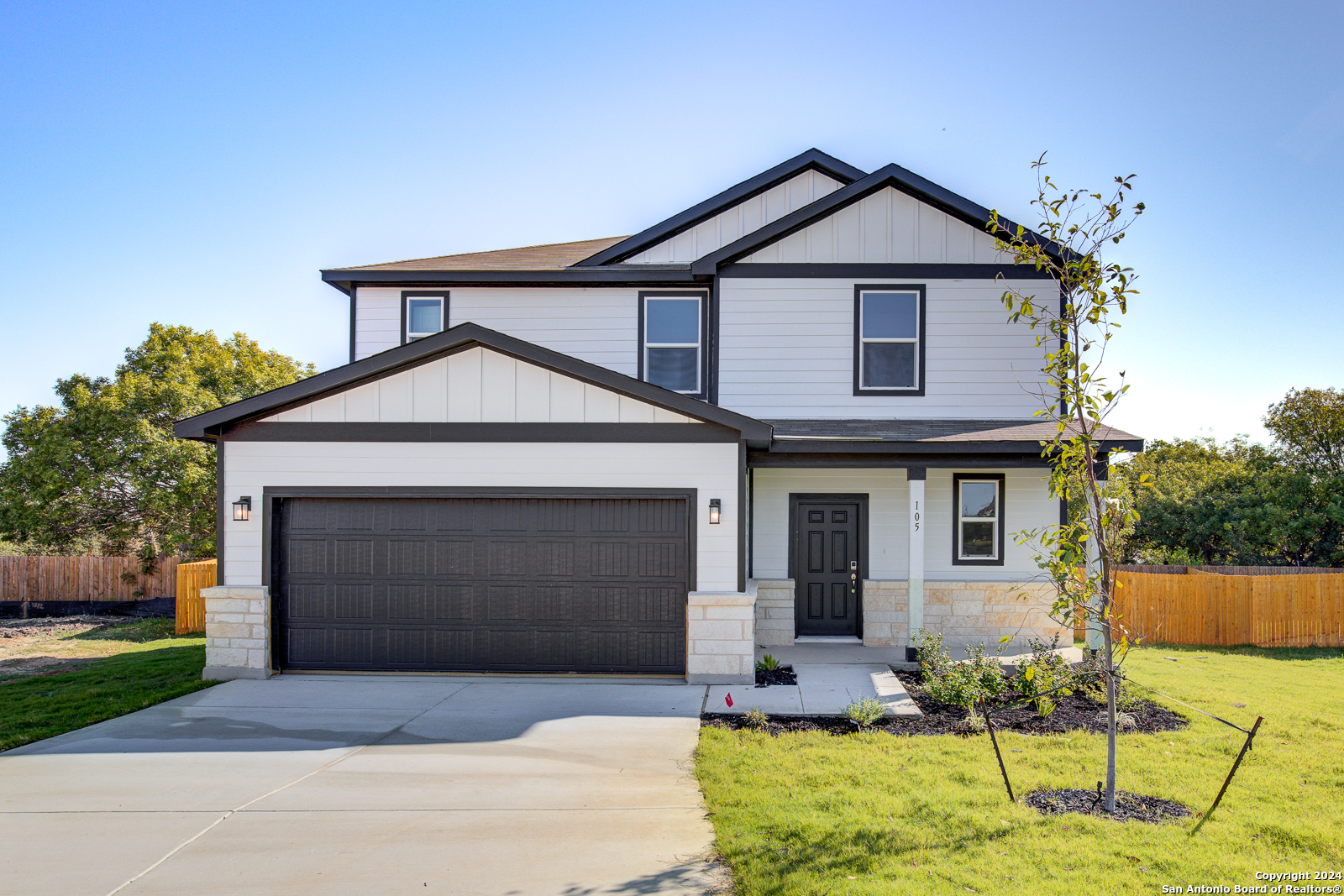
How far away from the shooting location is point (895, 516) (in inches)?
444

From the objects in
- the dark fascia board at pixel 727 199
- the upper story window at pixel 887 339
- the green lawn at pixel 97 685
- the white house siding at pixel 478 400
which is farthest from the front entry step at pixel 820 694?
the dark fascia board at pixel 727 199

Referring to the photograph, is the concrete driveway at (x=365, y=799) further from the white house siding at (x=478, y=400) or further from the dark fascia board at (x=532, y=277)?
the dark fascia board at (x=532, y=277)

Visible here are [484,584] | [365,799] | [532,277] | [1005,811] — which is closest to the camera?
[1005,811]

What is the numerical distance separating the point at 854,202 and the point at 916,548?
5.41 meters

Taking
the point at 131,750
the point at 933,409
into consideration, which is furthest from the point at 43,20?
the point at 933,409

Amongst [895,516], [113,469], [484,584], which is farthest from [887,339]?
[113,469]

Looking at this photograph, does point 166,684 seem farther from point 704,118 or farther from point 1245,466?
point 1245,466

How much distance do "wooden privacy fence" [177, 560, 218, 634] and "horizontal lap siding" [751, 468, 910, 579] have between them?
35.1 feet

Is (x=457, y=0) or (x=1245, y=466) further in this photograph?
(x=1245, y=466)

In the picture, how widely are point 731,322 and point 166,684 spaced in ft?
29.3

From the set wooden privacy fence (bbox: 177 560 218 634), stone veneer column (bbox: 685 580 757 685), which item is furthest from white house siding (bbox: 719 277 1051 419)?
wooden privacy fence (bbox: 177 560 218 634)

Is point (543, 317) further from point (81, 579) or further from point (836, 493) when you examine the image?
point (81, 579)

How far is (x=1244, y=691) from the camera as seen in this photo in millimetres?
8820

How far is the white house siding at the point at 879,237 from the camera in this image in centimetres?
1161
